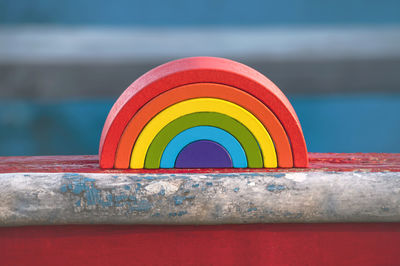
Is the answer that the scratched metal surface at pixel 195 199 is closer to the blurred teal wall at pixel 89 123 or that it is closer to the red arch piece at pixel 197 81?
the red arch piece at pixel 197 81

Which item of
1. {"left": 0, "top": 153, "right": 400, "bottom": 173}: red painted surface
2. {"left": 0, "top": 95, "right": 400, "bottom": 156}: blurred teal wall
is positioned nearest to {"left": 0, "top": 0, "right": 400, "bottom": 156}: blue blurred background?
{"left": 0, "top": 95, "right": 400, "bottom": 156}: blurred teal wall

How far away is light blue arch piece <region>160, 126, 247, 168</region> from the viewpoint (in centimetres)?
85

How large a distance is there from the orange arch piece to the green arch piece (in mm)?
36

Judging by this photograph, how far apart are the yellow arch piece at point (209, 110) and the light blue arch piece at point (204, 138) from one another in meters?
0.04

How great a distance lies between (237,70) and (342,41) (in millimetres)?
2554

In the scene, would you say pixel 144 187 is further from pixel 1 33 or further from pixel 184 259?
pixel 1 33

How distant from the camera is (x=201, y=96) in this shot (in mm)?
836

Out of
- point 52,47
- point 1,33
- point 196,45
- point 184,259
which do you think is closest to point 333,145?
point 196,45

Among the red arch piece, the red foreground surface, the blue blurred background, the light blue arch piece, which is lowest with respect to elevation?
the red foreground surface

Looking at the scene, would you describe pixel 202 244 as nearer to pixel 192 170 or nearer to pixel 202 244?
pixel 202 244

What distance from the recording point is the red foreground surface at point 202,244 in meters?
0.79

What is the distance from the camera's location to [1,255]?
79 centimetres

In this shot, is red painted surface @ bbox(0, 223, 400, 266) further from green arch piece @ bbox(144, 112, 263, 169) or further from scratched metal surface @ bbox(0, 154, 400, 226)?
green arch piece @ bbox(144, 112, 263, 169)

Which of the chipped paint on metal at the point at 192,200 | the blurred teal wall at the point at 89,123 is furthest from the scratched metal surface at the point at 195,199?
the blurred teal wall at the point at 89,123
